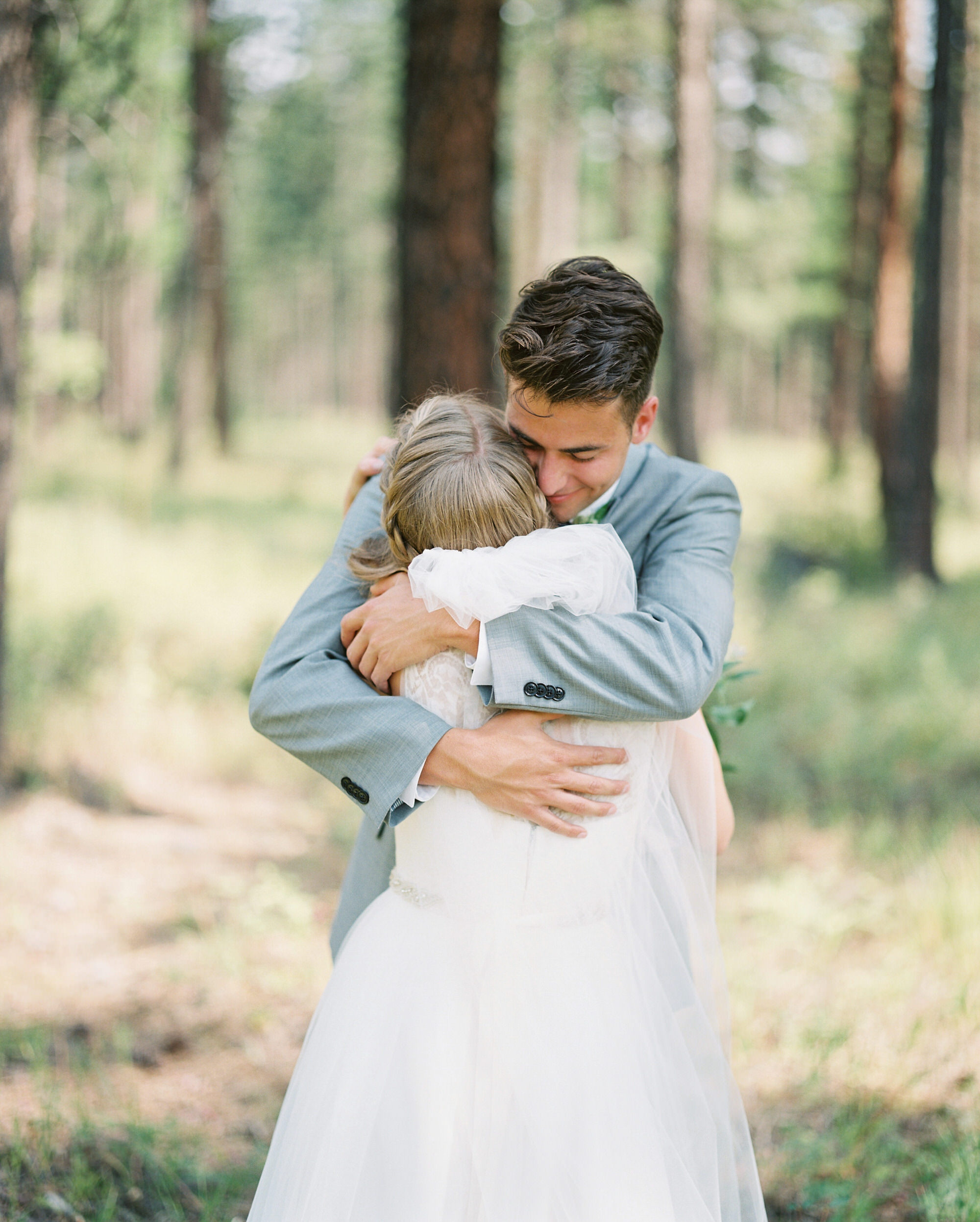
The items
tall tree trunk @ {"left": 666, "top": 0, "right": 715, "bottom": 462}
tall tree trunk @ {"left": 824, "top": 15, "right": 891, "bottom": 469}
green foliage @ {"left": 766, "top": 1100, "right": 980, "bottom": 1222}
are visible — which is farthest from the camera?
tall tree trunk @ {"left": 824, "top": 15, "right": 891, "bottom": 469}

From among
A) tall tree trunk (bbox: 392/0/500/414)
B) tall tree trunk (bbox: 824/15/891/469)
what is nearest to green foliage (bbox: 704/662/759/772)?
tall tree trunk (bbox: 392/0/500/414)

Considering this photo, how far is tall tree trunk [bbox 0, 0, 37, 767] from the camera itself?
199 inches

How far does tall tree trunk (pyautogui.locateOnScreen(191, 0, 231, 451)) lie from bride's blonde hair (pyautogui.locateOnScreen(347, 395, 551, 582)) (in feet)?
39.9

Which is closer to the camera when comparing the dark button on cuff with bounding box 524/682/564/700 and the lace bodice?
the dark button on cuff with bounding box 524/682/564/700

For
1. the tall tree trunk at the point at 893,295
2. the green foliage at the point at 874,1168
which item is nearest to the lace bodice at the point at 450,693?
the green foliage at the point at 874,1168

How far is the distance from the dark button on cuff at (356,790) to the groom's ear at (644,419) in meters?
0.94

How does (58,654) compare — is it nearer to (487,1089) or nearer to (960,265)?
(487,1089)

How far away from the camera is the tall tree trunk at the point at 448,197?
201 inches

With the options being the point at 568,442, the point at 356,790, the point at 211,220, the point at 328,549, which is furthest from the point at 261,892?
the point at 211,220

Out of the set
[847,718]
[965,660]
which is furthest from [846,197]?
[847,718]

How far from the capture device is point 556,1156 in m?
1.85

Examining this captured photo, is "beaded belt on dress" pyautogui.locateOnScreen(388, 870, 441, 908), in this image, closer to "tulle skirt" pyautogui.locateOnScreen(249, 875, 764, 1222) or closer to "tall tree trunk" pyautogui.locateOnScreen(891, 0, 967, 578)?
"tulle skirt" pyautogui.locateOnScreen(249, 875, 764, 1222)

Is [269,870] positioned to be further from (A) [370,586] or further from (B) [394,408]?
(A) [370,586]

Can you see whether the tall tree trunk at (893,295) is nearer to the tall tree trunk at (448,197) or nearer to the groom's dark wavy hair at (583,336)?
the tall tree trunk at (448,197)
